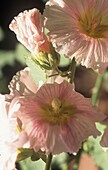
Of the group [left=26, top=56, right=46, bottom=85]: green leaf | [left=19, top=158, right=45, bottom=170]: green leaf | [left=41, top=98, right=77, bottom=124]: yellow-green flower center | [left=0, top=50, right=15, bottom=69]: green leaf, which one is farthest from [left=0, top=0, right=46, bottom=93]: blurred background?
[left=41, top=98, right=77, bottom=124]: yellow-green flower center

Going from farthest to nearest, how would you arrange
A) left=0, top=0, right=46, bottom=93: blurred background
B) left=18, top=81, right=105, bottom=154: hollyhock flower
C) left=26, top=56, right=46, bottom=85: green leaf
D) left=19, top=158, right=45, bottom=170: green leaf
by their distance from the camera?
left=0, top=0, right=46, bottom=93: blurred background → left=19, top=158, right=45, bottom=170: green leaf → left=26, top=56, right=46, bottom=85: green leaf → left=18, top=81, right=105, bottom=154: hollyhock flower

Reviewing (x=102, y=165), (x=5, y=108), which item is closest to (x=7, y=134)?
(x=5, y=108)

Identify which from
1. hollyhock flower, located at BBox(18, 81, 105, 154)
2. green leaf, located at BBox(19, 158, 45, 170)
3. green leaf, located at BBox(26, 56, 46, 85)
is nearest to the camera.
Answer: hollyhock flower, located at BBox(18, 81, 105, 154)

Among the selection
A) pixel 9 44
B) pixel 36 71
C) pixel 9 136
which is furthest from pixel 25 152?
pixel 9 44

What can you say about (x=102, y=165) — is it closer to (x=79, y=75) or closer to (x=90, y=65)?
(x=90, y=65)

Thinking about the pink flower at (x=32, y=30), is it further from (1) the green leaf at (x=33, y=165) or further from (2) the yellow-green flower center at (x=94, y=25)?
(1) the green leaf at (x=33, y=165)

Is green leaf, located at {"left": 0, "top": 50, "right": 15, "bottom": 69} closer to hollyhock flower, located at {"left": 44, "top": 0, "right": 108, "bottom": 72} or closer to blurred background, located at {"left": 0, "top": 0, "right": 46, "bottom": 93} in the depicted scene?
blurred background, located at {"left": 0, "top": 0, "right": 46, "bottom": 93}
